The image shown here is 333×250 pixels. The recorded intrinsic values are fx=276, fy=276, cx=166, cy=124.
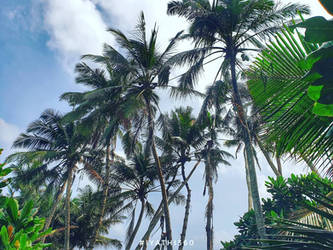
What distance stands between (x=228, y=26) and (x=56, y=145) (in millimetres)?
12122

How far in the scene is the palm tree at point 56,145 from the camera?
16.5 meters

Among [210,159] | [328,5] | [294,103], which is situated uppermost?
[210,159]

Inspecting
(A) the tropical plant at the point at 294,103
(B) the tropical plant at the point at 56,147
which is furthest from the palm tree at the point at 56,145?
(A) the tropical plant at the point at 294,103

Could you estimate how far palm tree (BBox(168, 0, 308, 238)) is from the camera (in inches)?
395

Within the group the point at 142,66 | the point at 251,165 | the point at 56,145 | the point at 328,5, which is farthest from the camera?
the point at 56,145

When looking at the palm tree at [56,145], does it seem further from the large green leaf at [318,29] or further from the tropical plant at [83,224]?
the large green leaf at [318,29]

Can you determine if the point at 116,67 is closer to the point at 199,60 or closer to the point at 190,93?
the point at 190,93

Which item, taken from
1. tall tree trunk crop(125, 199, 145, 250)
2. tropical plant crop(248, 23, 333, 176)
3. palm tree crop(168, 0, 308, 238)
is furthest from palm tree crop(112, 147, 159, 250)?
tropical plant crop(248, 23, 333, 176)

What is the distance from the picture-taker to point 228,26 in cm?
1027

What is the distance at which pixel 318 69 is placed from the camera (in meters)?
1.00

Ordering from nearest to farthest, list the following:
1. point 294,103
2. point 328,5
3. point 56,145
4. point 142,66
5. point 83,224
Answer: point 328,5 → point 294,103 → point 142,66 → point 56,145 → point 83,224

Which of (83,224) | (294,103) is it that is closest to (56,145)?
(83,224)

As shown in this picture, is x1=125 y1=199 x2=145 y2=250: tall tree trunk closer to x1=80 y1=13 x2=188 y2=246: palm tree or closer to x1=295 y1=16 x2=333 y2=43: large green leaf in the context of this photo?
x1=80 y1=13 x2=188 y2=246: palm tree

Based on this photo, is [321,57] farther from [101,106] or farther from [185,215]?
[185,215]
